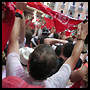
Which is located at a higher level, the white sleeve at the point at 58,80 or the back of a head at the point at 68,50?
the back of a head at the point at 68,50

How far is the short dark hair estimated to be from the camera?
0.63m

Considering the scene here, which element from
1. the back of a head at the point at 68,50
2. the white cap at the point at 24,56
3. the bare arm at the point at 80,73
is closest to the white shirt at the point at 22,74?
the bare arm at the point at 80,73

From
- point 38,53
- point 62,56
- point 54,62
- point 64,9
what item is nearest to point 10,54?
point 38,53

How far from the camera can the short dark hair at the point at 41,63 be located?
625 millimetres

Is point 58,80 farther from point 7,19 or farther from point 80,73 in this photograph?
point 7,19

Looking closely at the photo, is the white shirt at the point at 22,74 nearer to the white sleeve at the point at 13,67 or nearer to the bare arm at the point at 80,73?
the white sleeve at the point at 13,67

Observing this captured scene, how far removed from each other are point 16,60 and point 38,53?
8.5 inches

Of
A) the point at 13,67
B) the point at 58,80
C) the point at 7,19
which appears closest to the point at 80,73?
the point at 58,80

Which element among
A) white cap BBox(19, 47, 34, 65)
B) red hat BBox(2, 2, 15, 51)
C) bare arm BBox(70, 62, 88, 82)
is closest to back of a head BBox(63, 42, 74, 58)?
bare arm BBox(70, 62, 88, 82)

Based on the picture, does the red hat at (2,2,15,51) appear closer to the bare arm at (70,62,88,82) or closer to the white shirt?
the white shirt

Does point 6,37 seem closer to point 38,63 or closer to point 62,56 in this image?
point 38,63

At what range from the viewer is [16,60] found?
739 mm

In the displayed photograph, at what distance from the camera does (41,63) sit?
0.62 metres

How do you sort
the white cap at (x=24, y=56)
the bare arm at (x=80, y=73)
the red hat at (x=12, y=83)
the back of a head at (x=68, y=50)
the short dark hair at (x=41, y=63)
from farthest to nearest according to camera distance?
the back of a head at (x=68, y=50), the white cap at (x=24, y=56), the bare arm at (x=80, y=73), the short dark hair at (x=41, y=63), the red hat at (x=12, y=83)
